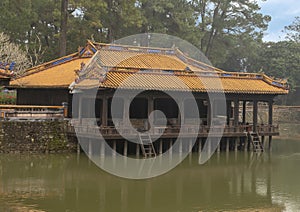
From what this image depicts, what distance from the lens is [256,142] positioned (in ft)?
89.5

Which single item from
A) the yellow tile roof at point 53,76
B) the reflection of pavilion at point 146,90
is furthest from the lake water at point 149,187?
the yellow tile roof at point 53,76

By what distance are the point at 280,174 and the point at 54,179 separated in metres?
9.62

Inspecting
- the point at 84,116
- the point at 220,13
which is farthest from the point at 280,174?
the point at 220,13

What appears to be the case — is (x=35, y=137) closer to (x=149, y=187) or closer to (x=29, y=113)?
(x=29, y=113)

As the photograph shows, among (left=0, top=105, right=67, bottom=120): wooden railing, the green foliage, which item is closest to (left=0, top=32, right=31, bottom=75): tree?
(left=0, top=105, right=67, bottom=120): wooden railing

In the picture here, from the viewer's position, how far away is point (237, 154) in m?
26.7

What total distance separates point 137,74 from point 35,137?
590 centimetres

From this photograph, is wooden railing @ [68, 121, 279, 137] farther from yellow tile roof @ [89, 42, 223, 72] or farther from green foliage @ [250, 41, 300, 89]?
green foliage @ [250, 41, 300, 89]

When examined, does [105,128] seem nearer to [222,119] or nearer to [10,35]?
[222,119]

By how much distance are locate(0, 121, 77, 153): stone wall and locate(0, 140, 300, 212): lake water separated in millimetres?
708

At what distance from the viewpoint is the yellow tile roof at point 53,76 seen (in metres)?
27.3

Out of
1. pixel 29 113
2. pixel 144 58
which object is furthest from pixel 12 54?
pixel 29 113

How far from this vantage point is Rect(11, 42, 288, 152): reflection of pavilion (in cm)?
2395

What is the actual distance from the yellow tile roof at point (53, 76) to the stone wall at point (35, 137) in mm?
2801
